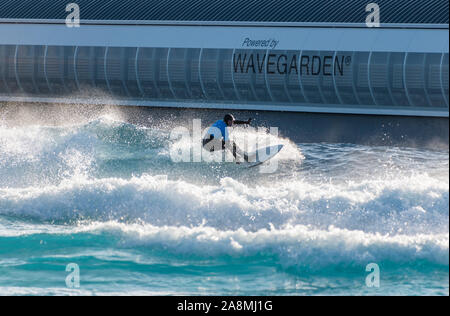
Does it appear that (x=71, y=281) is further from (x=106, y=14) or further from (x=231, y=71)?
(x=106, y=14)

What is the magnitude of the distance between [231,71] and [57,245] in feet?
49.9

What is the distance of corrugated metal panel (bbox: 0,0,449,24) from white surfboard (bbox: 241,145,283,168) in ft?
19.9

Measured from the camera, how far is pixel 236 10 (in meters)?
36.2

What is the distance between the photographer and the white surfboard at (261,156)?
2903 cm

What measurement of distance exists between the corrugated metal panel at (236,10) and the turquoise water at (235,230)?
17.2 ft

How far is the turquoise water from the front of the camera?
17.4m

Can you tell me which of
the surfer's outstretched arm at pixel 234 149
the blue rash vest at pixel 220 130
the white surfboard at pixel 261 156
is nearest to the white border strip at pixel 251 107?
the white surfboard at pixel 261 156

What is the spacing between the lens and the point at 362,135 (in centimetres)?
3212

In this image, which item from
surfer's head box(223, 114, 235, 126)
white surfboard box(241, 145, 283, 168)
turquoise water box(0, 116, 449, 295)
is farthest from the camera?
white surfboard box(241, 145, 283, 168)

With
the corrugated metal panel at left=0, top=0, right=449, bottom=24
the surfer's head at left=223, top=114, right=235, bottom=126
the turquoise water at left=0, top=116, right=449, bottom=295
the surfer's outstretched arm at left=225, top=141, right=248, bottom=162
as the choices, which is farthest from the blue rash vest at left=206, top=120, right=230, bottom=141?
the corrugated metal panel at left=0, top=0, right=449, bottom=24

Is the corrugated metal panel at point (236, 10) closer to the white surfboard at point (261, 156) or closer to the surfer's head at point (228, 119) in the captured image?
the white surfboard at point (261, 156)

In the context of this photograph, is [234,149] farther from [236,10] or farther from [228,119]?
[236,10]

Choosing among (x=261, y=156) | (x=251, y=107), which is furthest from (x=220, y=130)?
(x=251, y=107)

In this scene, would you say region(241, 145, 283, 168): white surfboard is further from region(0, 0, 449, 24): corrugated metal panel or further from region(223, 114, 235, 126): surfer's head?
region(0, 0, 449, 24): corrugated metal panel
